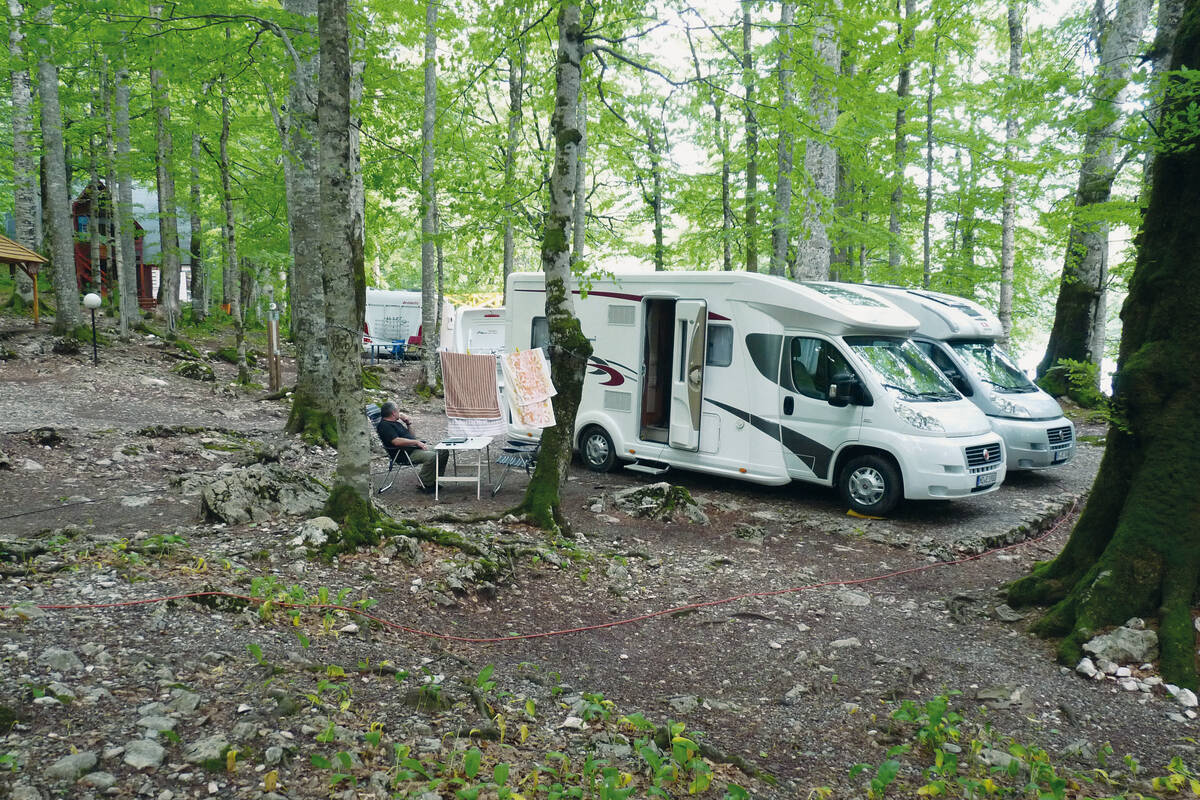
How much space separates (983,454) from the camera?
27.0ft

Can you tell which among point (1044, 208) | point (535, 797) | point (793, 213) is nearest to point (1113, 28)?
point (793, 213)

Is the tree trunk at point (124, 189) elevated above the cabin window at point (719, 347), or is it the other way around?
the tree trunk at point (124, 189)

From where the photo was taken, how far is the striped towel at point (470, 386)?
9.70m

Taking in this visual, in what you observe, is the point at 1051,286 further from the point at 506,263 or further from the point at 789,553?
the point at 789,553

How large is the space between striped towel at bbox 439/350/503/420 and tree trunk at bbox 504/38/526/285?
1882 mm

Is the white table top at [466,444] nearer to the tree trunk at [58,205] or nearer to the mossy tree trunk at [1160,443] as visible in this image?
the mossy tree trunk at [1160,443]

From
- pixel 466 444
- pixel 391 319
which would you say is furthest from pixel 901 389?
pixel 391 319

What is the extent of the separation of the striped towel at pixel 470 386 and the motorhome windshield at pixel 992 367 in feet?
21.4

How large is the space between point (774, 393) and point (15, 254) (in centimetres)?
1634

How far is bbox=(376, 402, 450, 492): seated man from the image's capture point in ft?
29.5

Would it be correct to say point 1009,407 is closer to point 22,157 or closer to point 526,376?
point 526,376

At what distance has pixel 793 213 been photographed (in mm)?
13211

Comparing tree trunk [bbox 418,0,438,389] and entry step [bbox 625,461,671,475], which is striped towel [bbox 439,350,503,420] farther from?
tree trunk [bbox 418,0,438,389]

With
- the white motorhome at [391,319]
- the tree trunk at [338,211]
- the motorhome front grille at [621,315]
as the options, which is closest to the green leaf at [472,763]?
the tree trunk at [338,211]
